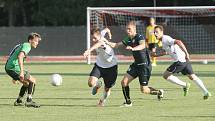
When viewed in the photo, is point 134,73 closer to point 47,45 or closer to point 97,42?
point 97,42

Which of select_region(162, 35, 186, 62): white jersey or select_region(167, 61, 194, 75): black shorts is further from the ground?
select_region(162, 35, 186, 62): white jersey

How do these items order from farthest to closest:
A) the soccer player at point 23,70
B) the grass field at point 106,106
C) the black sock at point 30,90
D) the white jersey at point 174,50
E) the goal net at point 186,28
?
the goal net at point 186,28 < the white jersey at point 174,50 < the black sock at point 30,90 < the soccer player at point 23,70 < the grass field at point 106,106

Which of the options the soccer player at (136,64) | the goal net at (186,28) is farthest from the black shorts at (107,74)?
the goal net at (186,28)

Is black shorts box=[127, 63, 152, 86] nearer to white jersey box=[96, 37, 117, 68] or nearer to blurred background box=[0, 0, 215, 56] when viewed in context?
white jersey box=[96, 37, 117, 68]

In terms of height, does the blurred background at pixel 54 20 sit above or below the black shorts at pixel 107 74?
→ below

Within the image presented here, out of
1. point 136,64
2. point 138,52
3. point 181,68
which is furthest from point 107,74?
point 181,68

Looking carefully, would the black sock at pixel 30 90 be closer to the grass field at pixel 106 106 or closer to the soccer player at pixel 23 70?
the soccer player at pixel 23 70

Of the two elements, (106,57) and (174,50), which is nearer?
(106,57)

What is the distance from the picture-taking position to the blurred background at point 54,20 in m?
45.8

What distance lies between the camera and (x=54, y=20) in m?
50.2

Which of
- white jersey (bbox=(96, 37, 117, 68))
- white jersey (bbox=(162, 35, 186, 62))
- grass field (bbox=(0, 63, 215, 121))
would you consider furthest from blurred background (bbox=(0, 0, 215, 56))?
white jersey (bbox=(96, 37, 117, 68))

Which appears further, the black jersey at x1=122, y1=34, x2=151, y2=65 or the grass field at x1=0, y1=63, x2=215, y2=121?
the black jersey at x1=122, y1=34, x2=151, y2=65

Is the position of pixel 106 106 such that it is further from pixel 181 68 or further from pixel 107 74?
pixel 181 68

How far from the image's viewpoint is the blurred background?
45.8m
